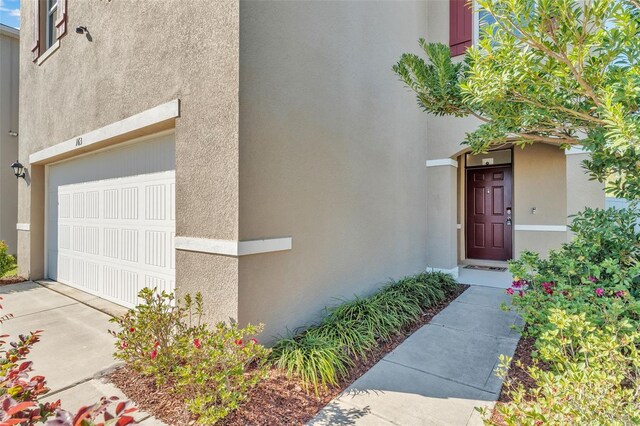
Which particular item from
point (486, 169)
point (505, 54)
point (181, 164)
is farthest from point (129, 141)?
point (486, 169)

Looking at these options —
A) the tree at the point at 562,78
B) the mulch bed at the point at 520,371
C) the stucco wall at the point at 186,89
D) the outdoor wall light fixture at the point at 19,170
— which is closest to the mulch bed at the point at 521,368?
the mulch bed at the point at 520,371

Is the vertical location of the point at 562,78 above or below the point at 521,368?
above

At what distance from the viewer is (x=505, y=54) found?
2678mm

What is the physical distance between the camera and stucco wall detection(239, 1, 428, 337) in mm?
3447

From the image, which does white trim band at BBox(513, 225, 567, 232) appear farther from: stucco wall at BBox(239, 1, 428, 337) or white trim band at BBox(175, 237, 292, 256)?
white trim band at BBox(175, 237, 292, 256)

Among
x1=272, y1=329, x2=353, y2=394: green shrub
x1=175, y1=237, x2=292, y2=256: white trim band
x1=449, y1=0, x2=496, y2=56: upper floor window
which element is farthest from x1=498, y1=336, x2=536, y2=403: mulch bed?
x1=449, y1=0, x2=496, y2=56: upper floor window

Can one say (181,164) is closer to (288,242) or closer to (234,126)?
(234,126)

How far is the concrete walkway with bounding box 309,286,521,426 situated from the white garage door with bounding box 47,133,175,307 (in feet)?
9.20

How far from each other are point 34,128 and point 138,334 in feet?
21.4

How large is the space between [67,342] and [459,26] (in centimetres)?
840

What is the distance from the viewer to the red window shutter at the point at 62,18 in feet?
19.4

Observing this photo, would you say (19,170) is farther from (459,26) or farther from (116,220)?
(459,26)

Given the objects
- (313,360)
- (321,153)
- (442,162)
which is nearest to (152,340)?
(313,360)

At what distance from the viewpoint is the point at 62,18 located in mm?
5965
